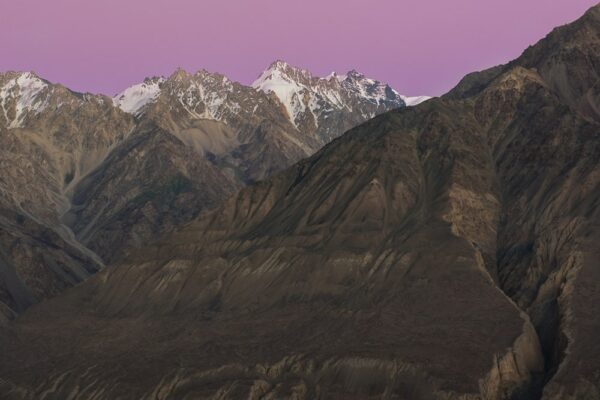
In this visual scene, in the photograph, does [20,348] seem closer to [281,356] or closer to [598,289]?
[281,356]

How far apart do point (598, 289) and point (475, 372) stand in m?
19.1

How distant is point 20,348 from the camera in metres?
141

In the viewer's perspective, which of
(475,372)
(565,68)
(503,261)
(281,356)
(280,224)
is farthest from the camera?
(565,68)

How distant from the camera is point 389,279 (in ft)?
409

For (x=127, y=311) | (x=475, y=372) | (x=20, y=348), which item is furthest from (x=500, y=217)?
(x=20, y=348)

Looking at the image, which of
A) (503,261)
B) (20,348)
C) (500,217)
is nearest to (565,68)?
(500,217)

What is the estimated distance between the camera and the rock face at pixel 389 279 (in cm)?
10338

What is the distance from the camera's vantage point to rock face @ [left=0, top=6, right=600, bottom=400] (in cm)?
10338

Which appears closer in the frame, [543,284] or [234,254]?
[543,284]

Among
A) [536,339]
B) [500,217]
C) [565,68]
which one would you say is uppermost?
[565,68]

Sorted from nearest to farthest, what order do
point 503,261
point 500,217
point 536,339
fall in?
point 536,339
point 503,261
point 500,217

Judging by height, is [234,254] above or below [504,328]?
above

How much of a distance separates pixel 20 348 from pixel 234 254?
33.5 m

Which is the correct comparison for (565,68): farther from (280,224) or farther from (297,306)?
(297,306)
